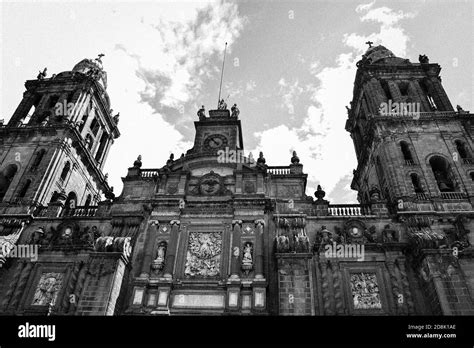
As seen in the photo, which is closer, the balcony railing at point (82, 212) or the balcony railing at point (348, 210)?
the balcony railing at point (348, 210)

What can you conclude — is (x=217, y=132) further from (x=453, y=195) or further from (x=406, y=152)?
(x=453, y=195)

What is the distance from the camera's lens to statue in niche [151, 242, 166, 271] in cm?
1872

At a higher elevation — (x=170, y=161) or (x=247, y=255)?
(x=170, y=161)

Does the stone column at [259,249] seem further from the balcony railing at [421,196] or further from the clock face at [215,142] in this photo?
the balcony railing at [421,196]

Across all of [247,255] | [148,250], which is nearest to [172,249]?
[148,250]

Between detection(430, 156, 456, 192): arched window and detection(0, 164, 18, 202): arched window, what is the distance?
2674 centimetres

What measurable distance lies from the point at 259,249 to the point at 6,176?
1761cm

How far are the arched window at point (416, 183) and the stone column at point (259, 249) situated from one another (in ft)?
31.3

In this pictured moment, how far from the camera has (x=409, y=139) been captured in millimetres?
24594

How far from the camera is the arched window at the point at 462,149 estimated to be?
23720 millimetres

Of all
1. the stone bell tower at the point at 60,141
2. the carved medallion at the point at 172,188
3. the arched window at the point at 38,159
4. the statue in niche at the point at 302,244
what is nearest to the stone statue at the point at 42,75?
the stone bell tower at the point at 60,141

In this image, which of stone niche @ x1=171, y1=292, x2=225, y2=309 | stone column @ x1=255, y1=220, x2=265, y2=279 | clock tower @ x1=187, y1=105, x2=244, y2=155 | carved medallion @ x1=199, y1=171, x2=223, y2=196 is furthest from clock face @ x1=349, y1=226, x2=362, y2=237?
clock tower @ x1=187, y1=105, x2=244, y2=155
